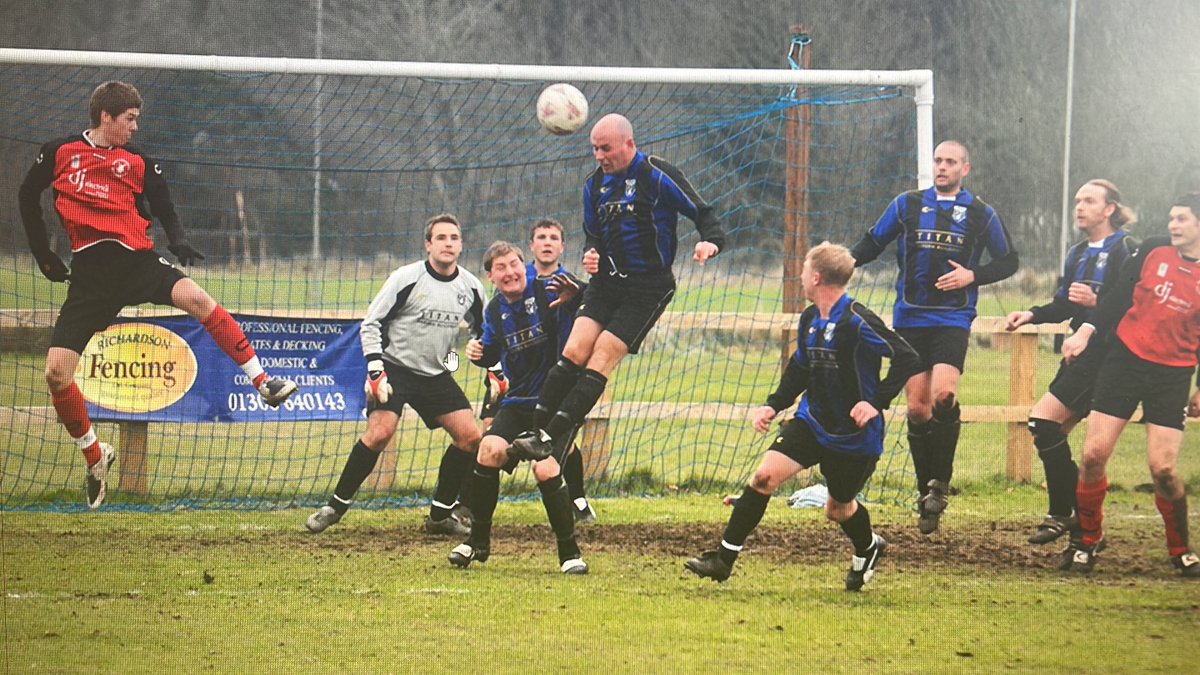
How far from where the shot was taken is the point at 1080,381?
4684 mm

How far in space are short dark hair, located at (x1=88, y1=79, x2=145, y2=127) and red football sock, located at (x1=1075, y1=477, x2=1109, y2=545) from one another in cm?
379

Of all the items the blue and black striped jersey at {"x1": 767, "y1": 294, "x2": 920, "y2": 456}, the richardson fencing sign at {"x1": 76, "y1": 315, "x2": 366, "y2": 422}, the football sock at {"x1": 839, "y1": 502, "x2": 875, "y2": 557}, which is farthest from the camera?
the richardson fencing sign at {"x1": 76, "y1": 315, "x2": 366, "y2": 422}

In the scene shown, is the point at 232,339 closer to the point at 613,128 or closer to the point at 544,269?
the point at 544,269

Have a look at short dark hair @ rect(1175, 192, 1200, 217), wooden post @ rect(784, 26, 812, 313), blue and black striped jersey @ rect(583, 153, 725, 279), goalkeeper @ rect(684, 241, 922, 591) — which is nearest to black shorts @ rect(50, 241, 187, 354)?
blue and black striped jersey @ rect(583, 153, 725, 279)

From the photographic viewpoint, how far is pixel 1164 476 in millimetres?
4398

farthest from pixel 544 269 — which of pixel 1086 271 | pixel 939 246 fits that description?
pixel 1086 271

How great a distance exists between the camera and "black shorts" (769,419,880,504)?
157 inches

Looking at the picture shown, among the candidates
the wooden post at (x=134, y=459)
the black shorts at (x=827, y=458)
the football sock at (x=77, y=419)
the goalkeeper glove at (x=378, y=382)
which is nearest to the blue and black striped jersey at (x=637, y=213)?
the black shorts at (x=827, y=458)

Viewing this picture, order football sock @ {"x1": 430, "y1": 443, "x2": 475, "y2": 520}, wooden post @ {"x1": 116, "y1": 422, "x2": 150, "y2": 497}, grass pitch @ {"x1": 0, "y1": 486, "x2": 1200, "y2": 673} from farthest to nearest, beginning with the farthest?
1. wooden post @ {"x1": 116, "y1": 422, "x2": 150, "y2": 497}
2. football sock @ {"x1": 430, "y1": 443, "x2": 475, "y2": 520}
3. grass pitch @ {"x1": 0, "y1": 486, "x2": 1200, "y2": 673}

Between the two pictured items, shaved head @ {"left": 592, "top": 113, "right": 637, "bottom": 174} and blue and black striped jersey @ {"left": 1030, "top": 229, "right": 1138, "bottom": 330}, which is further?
blue and black striped jersey @ {"left": 1030, "top": 229, "right": 1138, "bottom": 330}

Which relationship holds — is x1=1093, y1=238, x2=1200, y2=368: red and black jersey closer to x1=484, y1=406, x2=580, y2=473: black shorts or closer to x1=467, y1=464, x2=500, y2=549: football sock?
x1=484, y1=406, x2=580, y2=473: black shorts

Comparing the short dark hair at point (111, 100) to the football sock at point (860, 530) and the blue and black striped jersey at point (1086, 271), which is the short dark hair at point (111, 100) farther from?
the blue and black striped jersey at point (1086, 271)

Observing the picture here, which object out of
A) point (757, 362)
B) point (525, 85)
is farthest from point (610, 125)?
point (757, 362)

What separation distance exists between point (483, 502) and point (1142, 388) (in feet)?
7.88
